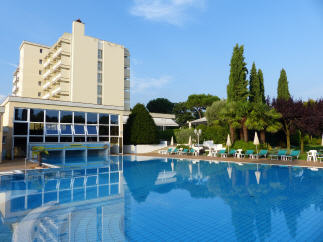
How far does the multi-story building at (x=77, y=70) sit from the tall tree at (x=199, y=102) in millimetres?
16285

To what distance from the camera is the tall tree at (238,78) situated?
1099 inches

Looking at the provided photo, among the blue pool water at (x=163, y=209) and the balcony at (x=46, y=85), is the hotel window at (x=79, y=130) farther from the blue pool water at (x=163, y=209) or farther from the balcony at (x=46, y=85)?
the balcony at (x=46, y=85)

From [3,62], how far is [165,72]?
48832mm

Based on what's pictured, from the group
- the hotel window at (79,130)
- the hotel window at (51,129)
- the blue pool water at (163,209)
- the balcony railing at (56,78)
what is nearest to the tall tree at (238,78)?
the blue pool water at (163,209)

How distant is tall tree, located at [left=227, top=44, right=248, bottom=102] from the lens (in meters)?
27.9

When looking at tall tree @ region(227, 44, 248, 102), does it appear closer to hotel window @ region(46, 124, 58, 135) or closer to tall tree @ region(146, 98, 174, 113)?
hotel window @ region(46, 124, 58, 135)

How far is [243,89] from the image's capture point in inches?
1092

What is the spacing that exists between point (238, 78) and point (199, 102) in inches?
1151

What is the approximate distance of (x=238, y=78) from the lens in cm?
2811

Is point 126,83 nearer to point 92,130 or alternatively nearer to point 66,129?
point 92,130

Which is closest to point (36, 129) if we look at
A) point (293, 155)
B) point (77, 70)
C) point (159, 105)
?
point (77, 70)

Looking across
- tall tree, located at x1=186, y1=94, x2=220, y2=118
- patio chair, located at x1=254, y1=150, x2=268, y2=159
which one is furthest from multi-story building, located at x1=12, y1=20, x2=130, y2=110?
patio chair, located at x1=254, y1=150, x2=268, y2=159

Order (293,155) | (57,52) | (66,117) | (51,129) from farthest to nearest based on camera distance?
(57,52) → (66,117) → (51,129) → (293,155)

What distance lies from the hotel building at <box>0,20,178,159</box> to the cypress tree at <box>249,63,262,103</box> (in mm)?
17543
